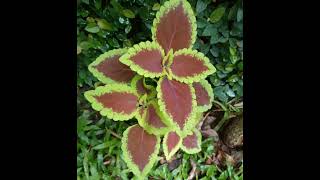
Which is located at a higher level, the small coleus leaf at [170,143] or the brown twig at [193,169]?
the small coleus leaf at [170,143]

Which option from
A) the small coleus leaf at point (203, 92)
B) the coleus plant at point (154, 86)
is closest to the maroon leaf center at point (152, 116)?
the coleus plant at point (154, 86)

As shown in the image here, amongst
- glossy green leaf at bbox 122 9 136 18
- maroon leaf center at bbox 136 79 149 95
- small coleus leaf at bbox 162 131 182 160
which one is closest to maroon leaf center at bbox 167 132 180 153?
small coleus leaf at bbox 162 131 182 160

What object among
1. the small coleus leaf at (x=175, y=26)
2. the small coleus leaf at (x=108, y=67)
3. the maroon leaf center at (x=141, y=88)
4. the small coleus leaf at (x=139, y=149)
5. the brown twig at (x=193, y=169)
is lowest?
the brown twig at (x=193, y=169)

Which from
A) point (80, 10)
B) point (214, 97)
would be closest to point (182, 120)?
point (214, 97)

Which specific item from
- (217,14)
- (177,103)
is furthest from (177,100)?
(217,14)

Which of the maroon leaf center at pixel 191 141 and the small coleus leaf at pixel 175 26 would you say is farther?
the maroon leaf center at pixel 191 141

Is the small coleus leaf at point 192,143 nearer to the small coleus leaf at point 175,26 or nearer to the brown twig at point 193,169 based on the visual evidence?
the brown twig at point 193,169
